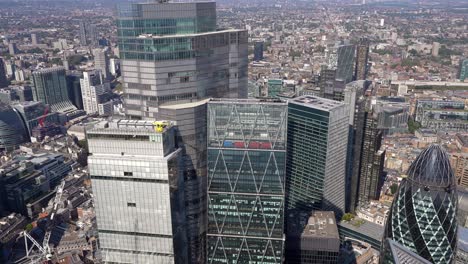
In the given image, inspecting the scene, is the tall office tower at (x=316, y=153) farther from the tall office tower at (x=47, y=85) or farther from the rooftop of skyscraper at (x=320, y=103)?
the tall office tower at (x=47, y=85)

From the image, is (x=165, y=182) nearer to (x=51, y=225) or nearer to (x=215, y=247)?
(x=215, y=247)

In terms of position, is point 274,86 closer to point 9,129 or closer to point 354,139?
point 354,139

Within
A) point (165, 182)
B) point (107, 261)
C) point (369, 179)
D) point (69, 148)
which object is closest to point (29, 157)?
point (69, 148)

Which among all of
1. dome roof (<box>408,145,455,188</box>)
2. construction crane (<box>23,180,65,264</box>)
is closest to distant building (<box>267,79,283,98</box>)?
construction crane (<box>23,180,65,264</box>)

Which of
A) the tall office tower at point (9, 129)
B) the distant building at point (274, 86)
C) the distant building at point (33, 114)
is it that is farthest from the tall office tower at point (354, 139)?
the distant building at point (33, 114)

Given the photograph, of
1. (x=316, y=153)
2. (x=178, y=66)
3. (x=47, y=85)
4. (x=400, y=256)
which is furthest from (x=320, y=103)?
(x=47, y=85)
